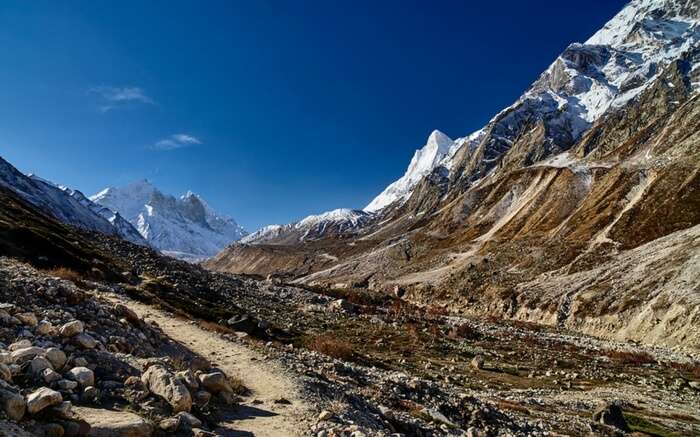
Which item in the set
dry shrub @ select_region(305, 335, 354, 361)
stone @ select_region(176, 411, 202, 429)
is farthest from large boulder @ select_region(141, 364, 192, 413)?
dry shrub @ select_region(305, 335, 354, 361)

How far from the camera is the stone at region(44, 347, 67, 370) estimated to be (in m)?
11.3

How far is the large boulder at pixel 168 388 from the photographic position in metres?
11.7

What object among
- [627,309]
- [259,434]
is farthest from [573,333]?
[259,434]

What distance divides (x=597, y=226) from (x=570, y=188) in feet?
164

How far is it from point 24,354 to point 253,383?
7.98 meters

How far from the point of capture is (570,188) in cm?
15738

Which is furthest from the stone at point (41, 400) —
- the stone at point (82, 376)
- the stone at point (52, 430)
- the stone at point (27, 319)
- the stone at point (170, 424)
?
the stone at point (27, 319)

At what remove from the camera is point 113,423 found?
31.9 feet

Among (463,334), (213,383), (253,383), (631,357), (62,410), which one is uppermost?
(631,357)

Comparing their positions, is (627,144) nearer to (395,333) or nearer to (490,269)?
(490,269)

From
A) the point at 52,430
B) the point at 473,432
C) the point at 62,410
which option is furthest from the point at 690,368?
the point at 52,430

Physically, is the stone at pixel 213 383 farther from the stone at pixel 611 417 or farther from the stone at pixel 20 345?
the stone at pixel 611 417

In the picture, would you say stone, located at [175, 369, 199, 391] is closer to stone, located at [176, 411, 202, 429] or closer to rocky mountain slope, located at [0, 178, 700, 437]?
rocky mountain slope, located at [0, 178, 700, 437]

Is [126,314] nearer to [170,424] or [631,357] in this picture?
[170,424]
